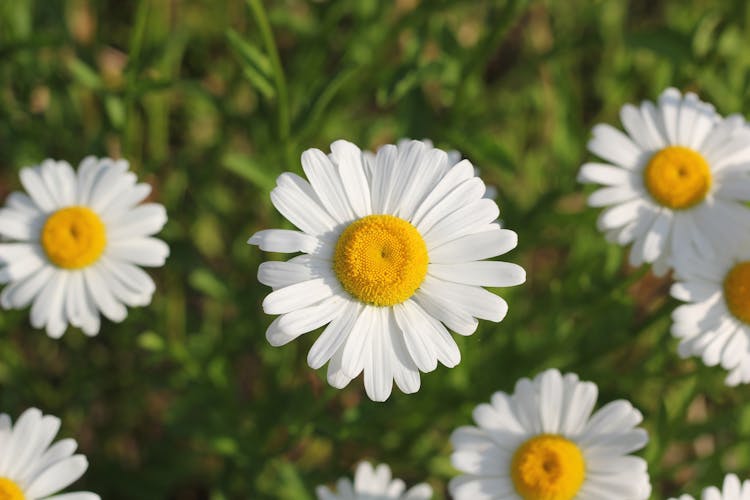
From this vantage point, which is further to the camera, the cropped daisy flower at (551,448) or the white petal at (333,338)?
the cropped daisy flower at (551,448)

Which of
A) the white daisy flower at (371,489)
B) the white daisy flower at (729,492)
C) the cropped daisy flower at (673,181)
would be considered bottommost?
the white daisy flower at (729,492)

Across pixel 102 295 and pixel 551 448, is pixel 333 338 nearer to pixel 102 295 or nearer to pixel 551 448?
pixel 551 448

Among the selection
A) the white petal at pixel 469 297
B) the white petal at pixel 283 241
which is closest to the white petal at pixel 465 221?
the white petal at pixel 469 297

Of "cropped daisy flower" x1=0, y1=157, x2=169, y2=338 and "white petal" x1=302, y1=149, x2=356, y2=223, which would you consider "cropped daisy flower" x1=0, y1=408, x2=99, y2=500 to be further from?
"white petal" x1=302, y1=149, x2=356, y2=223

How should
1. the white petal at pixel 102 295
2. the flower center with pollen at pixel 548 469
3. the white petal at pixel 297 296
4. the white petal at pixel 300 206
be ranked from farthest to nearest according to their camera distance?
the white petal at pixel 102 295 → the flower center with pollen at pixel 548 469 → the white petal at pixel 300 206 → the white petal at pixel 297 296

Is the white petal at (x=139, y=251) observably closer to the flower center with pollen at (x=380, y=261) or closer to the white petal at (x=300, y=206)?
the white petal at (x=300, y=206)

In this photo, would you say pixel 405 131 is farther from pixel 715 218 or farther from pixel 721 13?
pixel 721 13

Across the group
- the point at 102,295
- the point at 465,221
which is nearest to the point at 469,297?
the point at 465,221

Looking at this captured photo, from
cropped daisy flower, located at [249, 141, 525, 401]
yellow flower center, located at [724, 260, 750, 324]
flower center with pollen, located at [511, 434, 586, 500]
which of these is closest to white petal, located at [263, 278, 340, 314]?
cropped daisy flower, located at [249, 141, 525, 401]
